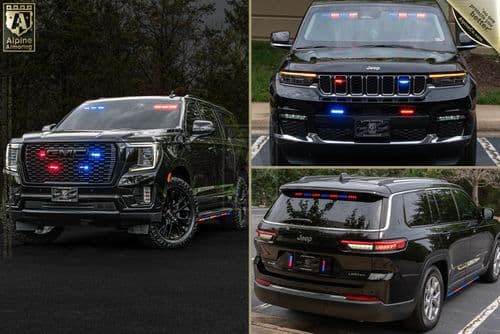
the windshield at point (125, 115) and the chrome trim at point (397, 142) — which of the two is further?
the windshield at point (125, 115)

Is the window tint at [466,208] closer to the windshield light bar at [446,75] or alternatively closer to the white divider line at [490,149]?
the white divider line at [490,149]

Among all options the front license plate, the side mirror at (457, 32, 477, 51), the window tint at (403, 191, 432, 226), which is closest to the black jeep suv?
the front license plate

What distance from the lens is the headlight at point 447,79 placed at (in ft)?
8.50

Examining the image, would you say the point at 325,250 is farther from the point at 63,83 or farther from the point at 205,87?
the point at 63,83

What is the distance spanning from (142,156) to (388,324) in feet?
4.52

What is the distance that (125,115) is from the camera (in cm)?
287

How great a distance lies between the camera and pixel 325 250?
113 inches

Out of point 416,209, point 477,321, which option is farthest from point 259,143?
point 477,321

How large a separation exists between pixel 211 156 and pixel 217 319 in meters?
0.77

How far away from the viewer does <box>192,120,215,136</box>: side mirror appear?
2.90m

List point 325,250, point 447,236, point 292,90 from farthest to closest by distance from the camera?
point 447,236 → point 325,250 → point 292,90

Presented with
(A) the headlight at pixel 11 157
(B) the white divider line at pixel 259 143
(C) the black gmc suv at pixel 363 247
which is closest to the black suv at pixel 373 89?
(B) the white divider line at pixel 259 143

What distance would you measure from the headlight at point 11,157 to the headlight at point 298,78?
48.2 inches

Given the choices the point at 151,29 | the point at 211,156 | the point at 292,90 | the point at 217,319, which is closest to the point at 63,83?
the point at 151,29
